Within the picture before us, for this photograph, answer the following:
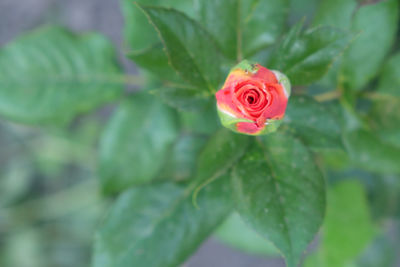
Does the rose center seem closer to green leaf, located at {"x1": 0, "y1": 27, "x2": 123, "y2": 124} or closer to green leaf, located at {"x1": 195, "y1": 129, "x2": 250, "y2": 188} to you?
green leaf, located at {"x1": 195, "y1": 129, "x2": 250, "y2": 188}

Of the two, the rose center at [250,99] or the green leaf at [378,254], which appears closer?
the rose center at [250,99]

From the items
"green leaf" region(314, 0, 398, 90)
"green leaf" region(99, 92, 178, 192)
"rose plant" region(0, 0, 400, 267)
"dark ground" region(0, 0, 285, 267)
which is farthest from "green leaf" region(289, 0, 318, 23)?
"dark ground" region(0, 0, 285, 267)

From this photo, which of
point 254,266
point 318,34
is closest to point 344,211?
point 318,34

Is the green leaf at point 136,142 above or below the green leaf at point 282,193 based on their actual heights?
below

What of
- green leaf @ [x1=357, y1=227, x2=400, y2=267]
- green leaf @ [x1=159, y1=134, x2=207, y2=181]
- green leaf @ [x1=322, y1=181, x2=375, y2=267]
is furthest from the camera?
green leaf @ [x1=357, y1=227, x2=400, y2=267]

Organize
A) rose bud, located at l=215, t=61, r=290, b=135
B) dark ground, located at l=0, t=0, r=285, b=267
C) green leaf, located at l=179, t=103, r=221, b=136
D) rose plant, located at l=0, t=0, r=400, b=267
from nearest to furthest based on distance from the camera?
rose bud, located at l=215, t=61, r=290, b=135, rose plant, located at l=0, t=0, r=400, b=267, green leaf, located at l=179, t=103, r=221, b=136, dark ground, located at l=0, t=0, r=285, b=267

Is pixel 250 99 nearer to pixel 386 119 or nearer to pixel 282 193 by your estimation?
pixel 282 193

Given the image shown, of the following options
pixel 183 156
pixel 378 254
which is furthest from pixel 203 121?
pixel 378 254

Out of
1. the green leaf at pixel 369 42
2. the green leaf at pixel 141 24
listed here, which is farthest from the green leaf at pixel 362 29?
the green leaf at pixel 141 24

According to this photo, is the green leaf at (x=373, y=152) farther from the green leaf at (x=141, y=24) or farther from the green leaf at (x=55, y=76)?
the green leaf at (x=55, y=76)

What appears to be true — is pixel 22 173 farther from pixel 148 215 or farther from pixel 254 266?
pixel 148 215
